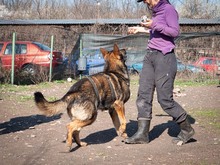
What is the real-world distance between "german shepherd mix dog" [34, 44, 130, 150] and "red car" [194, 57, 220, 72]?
9475mm

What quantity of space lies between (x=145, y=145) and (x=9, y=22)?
2200cm

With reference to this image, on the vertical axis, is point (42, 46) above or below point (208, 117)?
above

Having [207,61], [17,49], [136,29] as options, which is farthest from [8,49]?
[136,29]

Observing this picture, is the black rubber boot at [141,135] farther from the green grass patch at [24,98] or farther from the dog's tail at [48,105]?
the green grass patch at [24,98]

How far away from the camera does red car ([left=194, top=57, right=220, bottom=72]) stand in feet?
48.9

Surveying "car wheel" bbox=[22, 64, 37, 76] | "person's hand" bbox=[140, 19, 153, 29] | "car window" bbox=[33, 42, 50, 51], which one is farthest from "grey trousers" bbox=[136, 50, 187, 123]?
"car window" bbox=[33, 42, 50, 51]

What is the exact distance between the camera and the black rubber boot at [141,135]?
216 inches

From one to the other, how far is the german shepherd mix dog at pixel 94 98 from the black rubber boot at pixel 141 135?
0.31 m

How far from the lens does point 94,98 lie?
17.1 feet

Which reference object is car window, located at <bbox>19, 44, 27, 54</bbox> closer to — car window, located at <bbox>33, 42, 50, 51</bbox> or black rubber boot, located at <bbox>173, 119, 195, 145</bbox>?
car window, located at <bbox>33, 42, 50, 51</bbox>

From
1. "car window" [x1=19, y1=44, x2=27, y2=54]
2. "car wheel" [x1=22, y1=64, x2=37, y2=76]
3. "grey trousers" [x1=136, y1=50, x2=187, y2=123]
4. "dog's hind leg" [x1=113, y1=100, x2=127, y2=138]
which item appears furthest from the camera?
"car window" [x1=19, y1=44, x2=27, y2=54]

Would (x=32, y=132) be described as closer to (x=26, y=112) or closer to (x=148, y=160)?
(x=26, y=112)

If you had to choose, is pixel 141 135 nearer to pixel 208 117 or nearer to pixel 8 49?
pixel 208 117

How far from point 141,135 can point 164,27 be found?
165 centimetres
